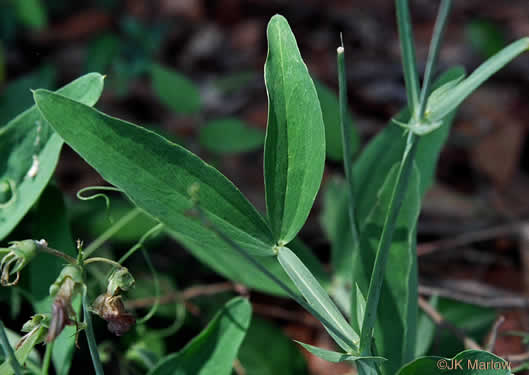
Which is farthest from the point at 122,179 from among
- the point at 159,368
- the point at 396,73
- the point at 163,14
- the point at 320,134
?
the point at 163,14

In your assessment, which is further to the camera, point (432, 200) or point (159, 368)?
point (432, 200)

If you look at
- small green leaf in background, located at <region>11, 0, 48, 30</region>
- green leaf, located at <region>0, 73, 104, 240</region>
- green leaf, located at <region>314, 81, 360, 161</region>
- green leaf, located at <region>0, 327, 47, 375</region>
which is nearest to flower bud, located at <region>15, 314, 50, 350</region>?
green leaf, located at <region>0, 327, 47, 375</region>

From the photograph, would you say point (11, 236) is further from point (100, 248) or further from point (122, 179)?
point (122, 179)

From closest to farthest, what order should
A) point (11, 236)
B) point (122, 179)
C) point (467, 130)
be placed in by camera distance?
point (122, 179) < point (11, 236) < point (467, 130)

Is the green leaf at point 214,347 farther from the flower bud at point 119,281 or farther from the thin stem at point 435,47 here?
the thin stem at point 435,47

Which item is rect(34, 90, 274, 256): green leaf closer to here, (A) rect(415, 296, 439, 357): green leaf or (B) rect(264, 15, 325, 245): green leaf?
(B) rect(264, 15, 325, 245): green leaf

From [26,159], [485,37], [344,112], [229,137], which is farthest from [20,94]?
[485,37]
